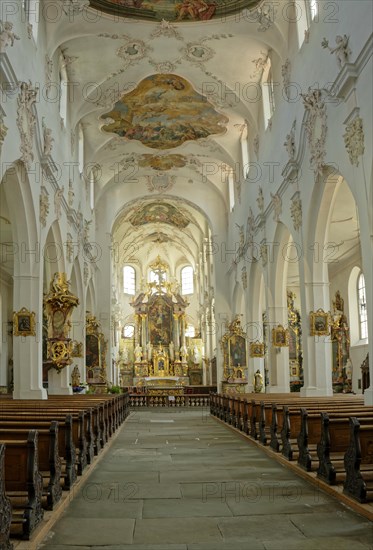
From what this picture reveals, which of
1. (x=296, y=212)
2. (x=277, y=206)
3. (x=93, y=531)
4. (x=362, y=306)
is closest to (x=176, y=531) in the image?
(x=93, y=531)

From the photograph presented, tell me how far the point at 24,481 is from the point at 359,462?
2.93 metres

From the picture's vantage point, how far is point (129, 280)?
4725 centimetres

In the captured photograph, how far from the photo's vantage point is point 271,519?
550 cm

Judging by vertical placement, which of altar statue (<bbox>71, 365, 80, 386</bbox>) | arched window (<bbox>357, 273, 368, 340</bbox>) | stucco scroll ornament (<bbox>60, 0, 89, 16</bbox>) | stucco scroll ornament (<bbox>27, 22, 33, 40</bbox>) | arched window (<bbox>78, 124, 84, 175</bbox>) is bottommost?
altar statue (<bbox>71, 365, 80, 386</bbox>)

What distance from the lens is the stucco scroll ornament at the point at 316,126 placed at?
13.6 m

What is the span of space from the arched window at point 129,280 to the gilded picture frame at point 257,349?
2343 centimetres

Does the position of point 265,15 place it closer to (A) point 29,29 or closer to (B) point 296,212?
(B) point 296,212

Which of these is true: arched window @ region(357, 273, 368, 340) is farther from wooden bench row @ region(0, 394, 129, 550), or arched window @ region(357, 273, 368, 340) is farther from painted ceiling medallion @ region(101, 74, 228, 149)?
wooden bench row @ region(0, 394, 129, 550)

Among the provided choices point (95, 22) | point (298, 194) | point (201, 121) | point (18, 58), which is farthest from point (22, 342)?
point (201, 121)

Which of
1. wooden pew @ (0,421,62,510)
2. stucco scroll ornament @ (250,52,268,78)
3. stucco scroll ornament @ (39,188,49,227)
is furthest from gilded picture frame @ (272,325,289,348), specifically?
wooden pew @ (0,421,62,510)

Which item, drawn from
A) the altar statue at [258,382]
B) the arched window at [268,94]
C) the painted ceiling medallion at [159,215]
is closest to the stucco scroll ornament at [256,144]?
the arched window at [268,94]

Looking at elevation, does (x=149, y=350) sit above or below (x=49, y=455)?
above

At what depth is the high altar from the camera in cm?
4238

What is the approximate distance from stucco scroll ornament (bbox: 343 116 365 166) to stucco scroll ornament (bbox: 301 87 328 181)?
195 centimetres
